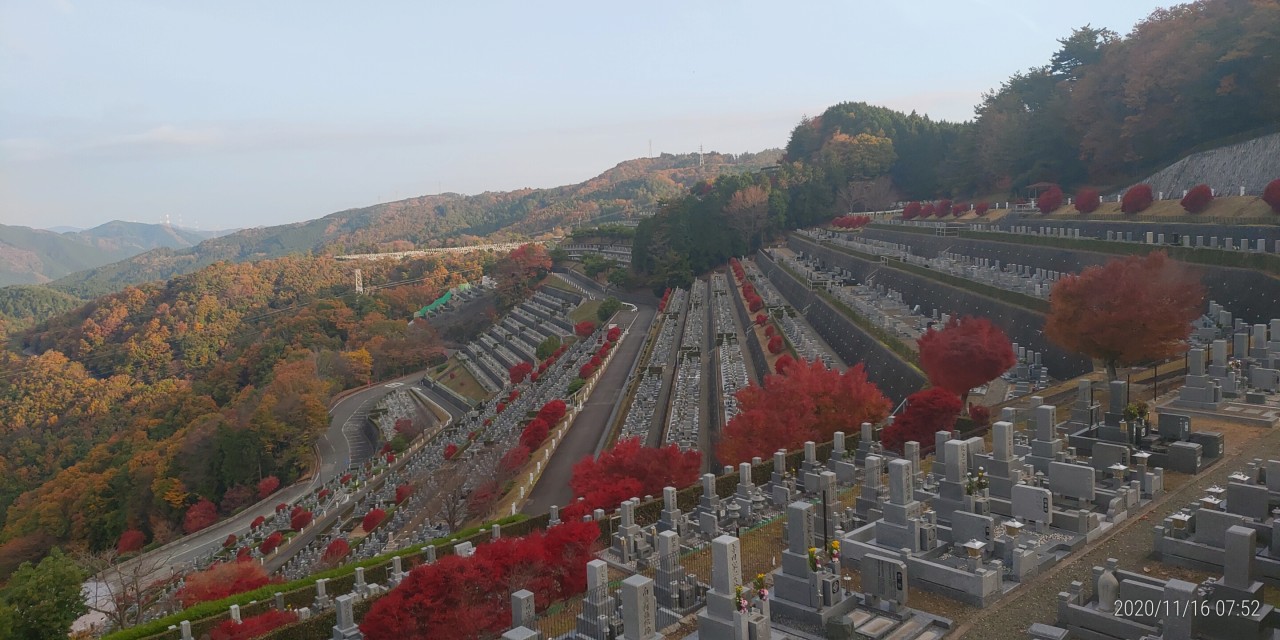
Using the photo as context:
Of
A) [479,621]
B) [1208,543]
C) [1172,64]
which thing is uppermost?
[1172,64]

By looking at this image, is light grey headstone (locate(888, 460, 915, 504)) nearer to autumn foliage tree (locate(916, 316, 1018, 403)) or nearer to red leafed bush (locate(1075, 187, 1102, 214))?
autumn foliage tree (locate(916, 316, 1018, 403))

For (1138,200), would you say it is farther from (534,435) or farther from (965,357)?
(534,435)

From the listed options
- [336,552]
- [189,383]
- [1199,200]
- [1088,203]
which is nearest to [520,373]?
[336,552]

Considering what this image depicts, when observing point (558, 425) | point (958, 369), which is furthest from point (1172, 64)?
point (558, 425)

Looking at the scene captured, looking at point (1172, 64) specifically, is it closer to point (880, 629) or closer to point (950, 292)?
point (950, 292)

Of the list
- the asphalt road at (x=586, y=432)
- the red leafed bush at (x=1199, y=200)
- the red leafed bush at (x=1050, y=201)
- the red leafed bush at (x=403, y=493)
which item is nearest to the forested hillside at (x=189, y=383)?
the red leafed bush at (x=403, y=493)

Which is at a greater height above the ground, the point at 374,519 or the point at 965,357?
the point at 965,357
